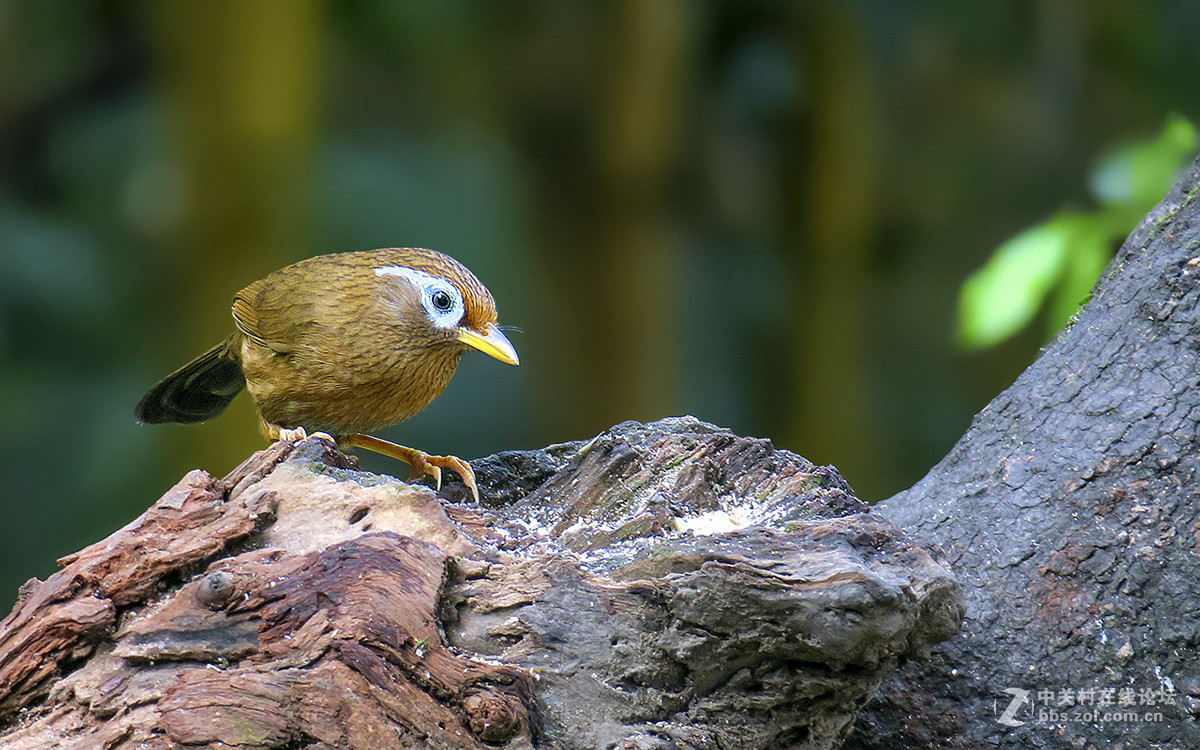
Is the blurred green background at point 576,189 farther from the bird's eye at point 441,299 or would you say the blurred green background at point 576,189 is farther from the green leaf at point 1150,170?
the green leaf at point 1150,170

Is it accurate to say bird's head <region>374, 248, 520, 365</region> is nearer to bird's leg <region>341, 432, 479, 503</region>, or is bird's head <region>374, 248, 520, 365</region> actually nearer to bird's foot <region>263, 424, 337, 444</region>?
bird's leg <region>341, 432, 479, 503</region>

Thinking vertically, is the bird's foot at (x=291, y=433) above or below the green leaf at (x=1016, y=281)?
below

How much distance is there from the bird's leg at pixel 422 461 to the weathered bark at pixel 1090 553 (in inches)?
44.2

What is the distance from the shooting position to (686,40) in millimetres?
7738

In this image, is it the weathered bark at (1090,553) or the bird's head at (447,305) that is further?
the bird's head at (447,305)

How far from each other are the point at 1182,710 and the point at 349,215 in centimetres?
699

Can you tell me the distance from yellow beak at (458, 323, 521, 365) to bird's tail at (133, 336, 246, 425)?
97cm

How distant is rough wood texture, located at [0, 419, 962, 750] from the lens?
1.81 meters

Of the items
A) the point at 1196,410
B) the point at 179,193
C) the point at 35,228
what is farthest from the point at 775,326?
the point at 1196,410

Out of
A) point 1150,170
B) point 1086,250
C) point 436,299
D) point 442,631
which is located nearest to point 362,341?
point 436,299

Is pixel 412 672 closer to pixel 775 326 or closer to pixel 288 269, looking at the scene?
pixel 288 269

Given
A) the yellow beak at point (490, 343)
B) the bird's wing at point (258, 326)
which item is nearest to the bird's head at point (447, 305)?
the yellow beak at point (490, 343)

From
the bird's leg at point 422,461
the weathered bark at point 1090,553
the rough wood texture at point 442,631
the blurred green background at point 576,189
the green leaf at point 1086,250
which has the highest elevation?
the blurred green background at point 576,189

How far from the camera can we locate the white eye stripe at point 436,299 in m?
3.30
